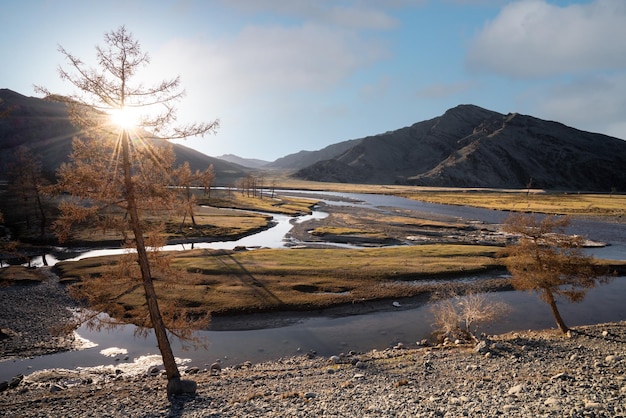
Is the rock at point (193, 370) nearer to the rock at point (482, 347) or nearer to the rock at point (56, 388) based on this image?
the rock at point (56, 388)

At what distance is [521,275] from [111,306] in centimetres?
3087

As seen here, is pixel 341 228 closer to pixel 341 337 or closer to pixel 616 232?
pixel 341 337

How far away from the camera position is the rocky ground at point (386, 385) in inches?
628

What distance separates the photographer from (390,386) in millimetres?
20109

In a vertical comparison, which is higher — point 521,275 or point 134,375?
point 521,275

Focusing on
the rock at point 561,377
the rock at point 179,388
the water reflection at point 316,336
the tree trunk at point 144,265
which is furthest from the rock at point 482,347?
the tree trunk at point 144,265

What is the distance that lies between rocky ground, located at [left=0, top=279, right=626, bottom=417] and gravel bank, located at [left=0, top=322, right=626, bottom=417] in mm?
59

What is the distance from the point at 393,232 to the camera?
89.3m

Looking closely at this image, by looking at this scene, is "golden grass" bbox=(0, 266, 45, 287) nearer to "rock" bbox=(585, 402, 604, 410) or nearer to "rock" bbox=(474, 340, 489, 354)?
"rock" bbox=(474, 340, 489, 354)

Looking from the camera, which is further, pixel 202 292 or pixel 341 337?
pixel 202 292

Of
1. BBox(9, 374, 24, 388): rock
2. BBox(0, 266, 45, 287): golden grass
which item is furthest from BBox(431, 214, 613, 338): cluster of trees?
BBox(0, 266, 45, 287): golden grass

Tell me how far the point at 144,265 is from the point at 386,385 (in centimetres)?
A: 1492

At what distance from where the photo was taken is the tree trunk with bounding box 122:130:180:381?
57.5 ft

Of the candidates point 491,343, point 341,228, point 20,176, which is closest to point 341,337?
point 491,343
